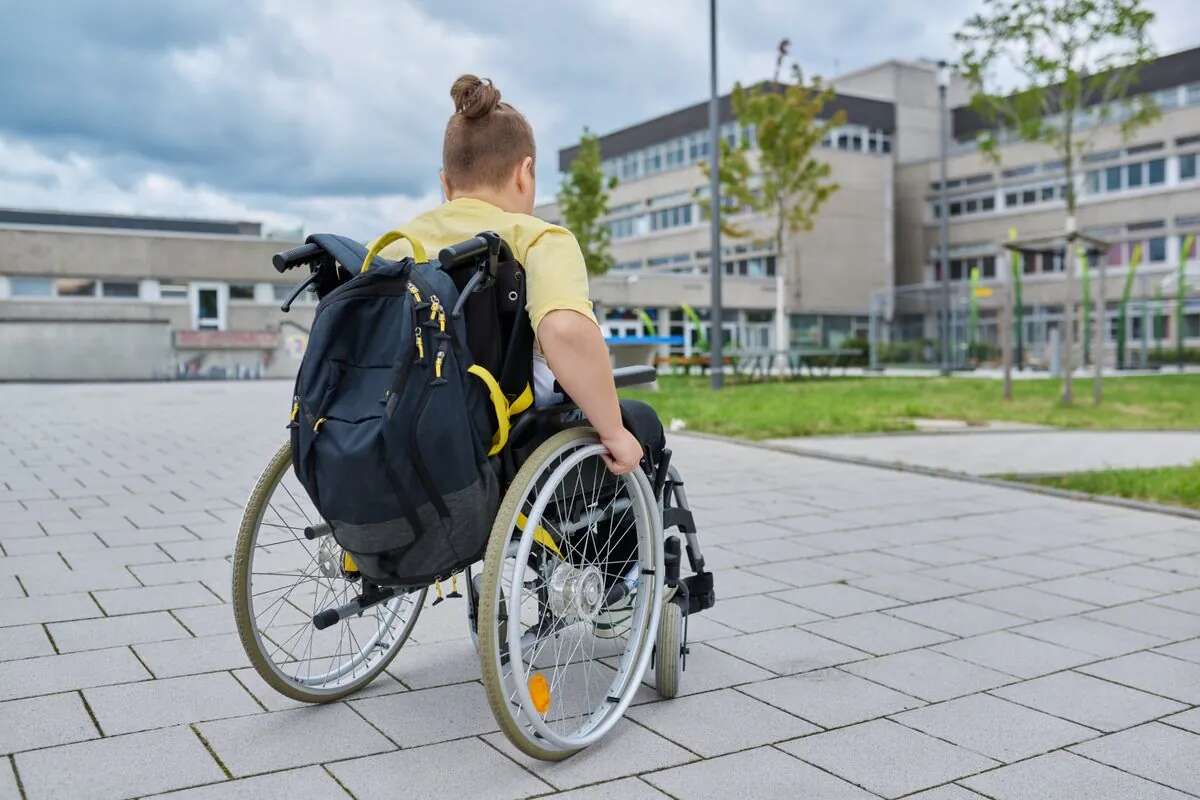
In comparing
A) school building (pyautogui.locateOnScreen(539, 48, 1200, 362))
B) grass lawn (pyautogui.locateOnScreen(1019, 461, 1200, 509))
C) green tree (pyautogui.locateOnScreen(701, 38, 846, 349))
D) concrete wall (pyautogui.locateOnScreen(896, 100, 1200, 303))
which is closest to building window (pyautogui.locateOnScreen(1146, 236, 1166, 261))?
school building (pyautogui.locateOnScreen(539, 48, 1200, 362))

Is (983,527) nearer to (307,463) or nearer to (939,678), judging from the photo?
(939,678)

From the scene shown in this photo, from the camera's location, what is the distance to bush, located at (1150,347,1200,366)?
3406cm

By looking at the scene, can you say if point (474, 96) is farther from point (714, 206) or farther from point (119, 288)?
point (119, 288)

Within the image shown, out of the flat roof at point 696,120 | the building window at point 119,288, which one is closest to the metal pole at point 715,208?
the building window at point 119,288

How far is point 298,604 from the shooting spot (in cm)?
380

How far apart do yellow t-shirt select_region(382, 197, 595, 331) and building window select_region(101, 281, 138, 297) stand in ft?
117

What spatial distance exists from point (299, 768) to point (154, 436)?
31.5 ft

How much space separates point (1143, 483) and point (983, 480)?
1.03 m

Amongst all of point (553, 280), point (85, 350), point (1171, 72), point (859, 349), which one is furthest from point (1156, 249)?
point (553, 280)

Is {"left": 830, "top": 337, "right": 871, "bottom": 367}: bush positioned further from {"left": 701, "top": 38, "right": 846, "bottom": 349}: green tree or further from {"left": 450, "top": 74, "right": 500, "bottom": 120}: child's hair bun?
{"left": 450, "top": 74, "right": 500, "bottom": 120}: child's hair bun

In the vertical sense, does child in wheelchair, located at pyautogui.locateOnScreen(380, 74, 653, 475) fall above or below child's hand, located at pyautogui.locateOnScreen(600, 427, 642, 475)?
above

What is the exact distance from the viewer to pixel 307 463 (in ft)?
8.33

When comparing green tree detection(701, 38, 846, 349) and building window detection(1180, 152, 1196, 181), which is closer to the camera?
green tree detection(701, 38, 846, 349)

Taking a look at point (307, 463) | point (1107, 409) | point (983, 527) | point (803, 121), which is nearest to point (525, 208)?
point (307, 463)
